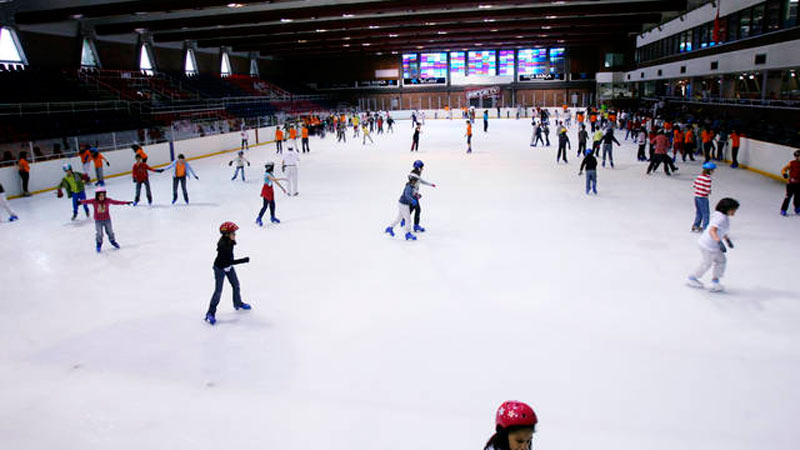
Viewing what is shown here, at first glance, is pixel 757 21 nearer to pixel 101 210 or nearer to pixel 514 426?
pixel 101 210

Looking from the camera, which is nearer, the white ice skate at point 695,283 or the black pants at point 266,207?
the white ice skate at point 695,283

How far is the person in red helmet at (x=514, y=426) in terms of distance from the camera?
2178 mm

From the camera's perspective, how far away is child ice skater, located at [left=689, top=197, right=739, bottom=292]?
6465 mm

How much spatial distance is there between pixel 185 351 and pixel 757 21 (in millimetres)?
24604

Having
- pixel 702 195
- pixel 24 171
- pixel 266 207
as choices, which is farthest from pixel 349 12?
pixel 702 195

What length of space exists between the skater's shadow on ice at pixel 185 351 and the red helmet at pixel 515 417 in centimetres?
323

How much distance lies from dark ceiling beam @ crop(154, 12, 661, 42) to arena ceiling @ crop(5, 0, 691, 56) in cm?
6

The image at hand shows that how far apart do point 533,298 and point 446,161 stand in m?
15.1

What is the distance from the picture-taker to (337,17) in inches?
1226

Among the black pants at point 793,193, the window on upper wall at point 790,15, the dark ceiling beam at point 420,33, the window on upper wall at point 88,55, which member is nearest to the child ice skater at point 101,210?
the black pants at point 793,193

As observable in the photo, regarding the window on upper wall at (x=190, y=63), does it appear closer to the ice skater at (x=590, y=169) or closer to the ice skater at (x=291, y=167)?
the ice skater at (x=291, y=167)

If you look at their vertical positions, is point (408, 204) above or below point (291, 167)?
below

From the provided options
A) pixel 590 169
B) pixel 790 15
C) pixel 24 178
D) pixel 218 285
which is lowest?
pixel 218 285

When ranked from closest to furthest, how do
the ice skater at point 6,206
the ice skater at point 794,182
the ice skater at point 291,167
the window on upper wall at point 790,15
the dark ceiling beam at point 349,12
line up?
the ice skater at point 794,182, the ice skater at point 6,206, the ice skater at point 291,167, the window on upper wall at point 790,15, the dark ceiling beam at point 349,12
